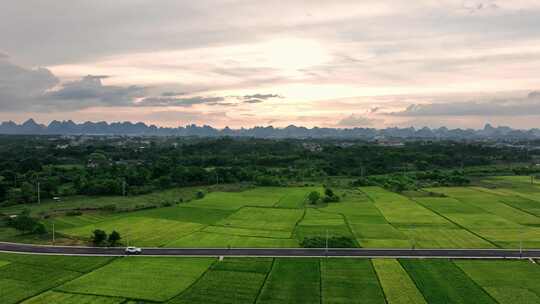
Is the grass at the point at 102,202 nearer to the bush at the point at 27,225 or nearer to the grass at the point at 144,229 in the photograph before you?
the grass at the point at 144,229

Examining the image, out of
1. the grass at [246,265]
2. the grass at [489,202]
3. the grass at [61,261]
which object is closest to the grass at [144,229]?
the grass at [61,261]

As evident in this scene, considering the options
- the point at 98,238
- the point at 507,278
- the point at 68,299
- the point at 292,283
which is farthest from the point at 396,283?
the point at 98,238

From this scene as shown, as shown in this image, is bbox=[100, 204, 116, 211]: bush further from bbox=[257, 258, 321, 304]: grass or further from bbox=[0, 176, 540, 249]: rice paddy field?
bbox=[257, 258, 321, 304]: grass

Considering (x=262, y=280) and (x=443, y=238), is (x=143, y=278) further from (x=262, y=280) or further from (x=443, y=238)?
(x=443, y=238)

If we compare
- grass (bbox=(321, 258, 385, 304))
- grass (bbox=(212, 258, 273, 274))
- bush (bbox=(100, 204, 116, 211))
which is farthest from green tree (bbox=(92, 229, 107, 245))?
grass (bbox=(321, 258, 385, 304))

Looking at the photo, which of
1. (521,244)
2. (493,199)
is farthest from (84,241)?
(493,199)

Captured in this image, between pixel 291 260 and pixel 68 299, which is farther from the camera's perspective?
pixel 291 260
